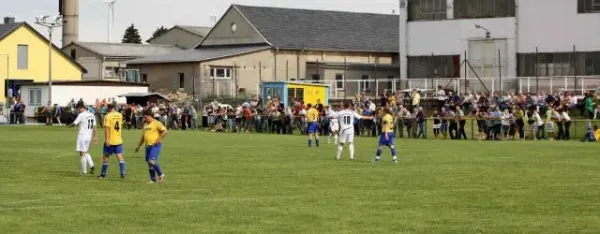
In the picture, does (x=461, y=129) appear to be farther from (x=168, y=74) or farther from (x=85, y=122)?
(x=168, y=74)

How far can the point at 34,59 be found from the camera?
316 ft

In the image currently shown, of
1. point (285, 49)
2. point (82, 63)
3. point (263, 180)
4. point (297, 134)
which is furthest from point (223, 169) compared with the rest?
point (82, 63)

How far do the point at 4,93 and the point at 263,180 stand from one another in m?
68.8

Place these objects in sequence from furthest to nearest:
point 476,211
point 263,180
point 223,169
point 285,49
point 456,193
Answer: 1. point 285,49
2. point 223,169
3. point 263,180
4. point 456,193
5. point 476,211

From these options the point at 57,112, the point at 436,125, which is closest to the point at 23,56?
the point at 57,112

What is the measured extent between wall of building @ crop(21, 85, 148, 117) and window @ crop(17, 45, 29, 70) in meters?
12.0

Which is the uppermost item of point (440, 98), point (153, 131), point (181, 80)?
point (181, 80)

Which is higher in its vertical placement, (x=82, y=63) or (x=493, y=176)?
(x=82, y=63)

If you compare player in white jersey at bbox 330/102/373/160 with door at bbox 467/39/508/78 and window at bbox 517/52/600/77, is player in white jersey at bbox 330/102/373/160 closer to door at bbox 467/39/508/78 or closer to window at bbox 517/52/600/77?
window at bbox 517/52/600/77

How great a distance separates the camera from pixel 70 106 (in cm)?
7581

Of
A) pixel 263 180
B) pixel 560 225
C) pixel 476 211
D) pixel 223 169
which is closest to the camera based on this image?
pixel 560 225

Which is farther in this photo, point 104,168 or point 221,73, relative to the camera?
point 221,73

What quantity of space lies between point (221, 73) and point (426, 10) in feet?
58.9

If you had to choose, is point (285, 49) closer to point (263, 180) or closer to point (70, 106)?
point (70, 106)
